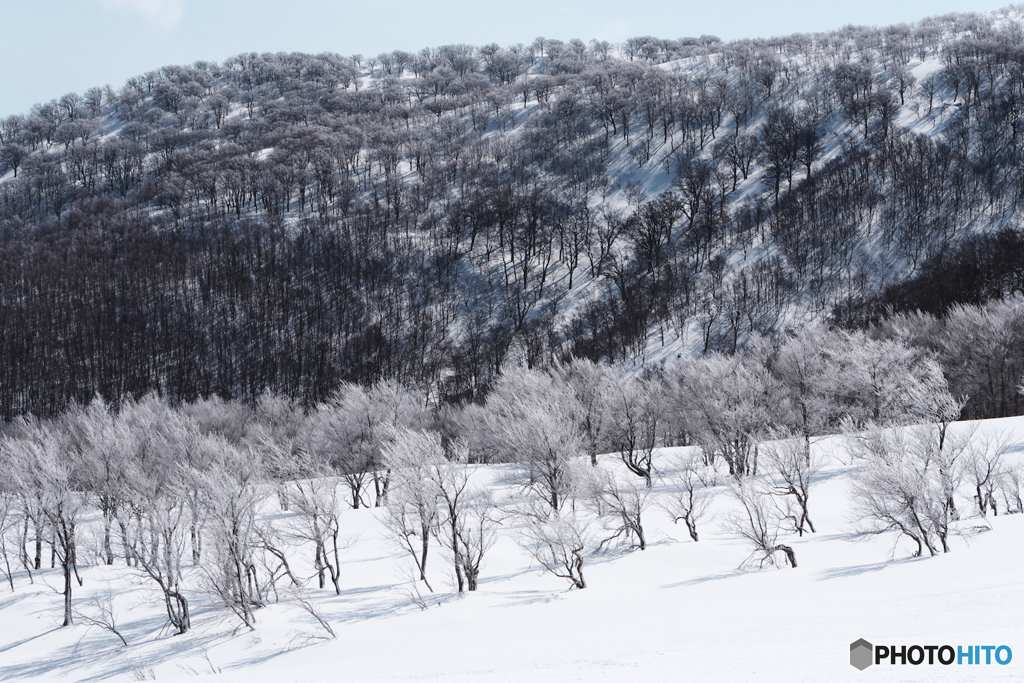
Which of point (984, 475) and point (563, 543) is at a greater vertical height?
point (984, 475)

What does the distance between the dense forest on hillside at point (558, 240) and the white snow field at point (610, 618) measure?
122 feet

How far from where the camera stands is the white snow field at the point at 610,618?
10086 mm

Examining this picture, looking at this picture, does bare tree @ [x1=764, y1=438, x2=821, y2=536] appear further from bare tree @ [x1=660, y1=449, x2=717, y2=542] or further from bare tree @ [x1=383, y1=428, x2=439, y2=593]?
bare tree @ [x1=383, y1=428, x2=439, y2=593]

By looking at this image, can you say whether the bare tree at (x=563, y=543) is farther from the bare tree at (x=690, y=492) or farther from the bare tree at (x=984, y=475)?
the bare tree at (x=984, y=475)

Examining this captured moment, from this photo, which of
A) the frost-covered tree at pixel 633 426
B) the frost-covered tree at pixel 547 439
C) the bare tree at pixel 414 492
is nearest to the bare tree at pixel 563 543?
the bare tree at pixel 414 492

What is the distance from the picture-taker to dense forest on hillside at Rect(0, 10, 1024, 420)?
263ft

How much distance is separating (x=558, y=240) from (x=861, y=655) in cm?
10028

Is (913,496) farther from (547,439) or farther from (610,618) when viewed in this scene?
(547,439)

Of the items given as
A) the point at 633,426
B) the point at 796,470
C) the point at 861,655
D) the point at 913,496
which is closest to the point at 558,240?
the point at 633,426

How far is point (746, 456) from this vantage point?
3994cm

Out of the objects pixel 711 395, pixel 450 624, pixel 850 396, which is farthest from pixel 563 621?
pixel 850 396

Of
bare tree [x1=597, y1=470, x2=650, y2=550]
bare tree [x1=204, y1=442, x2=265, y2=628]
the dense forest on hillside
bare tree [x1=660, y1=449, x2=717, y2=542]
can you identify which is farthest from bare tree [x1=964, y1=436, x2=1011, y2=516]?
bare tree [x1=204, y1=442, x2=265, y2=628]

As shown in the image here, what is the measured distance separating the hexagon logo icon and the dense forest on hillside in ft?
171

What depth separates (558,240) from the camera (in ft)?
348
